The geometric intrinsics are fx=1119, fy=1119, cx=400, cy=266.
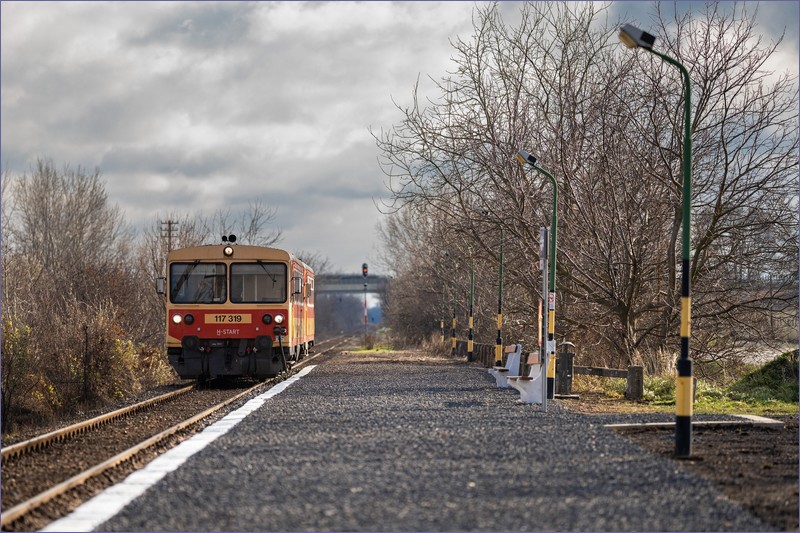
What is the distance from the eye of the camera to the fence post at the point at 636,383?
20625 mm

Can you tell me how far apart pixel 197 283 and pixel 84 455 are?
38.7 ft

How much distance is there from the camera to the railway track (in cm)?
A: 905

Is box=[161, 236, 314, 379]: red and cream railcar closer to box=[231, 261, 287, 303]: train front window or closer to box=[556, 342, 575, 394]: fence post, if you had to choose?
box=[231, 261, 287, 303]: train front window

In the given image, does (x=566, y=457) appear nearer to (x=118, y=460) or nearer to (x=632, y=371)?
(x=118, y=460)

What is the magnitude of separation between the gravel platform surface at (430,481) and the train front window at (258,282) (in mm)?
8363

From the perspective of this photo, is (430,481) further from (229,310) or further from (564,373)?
(229,310)

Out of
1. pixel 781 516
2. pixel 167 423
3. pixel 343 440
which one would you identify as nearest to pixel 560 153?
pixel 167 423

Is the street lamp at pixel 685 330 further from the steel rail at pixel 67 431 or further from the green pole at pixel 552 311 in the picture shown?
the steel rail at pixel 67 431

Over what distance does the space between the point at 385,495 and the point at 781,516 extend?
10.0 feet

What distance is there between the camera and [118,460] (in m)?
11.5

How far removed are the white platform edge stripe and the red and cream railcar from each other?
8343 millimetres

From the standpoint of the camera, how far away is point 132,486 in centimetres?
989

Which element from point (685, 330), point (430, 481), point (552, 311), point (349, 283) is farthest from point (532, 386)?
point (349, 283)

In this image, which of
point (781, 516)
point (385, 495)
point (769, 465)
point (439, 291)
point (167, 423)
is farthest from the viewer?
point (439, 291)
